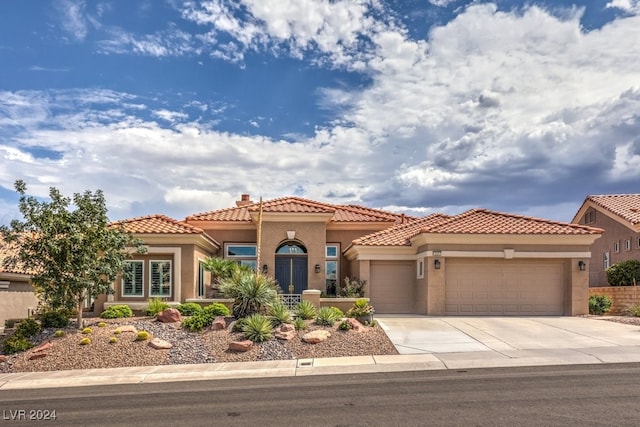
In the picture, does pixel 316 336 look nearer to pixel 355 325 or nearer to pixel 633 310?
pixel 355 325

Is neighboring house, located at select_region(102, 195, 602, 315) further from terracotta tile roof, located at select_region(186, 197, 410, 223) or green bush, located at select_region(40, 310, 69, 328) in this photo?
green bush, located at select_region(40, 310, 69, 328)

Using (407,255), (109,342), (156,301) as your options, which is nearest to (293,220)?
(407,255)

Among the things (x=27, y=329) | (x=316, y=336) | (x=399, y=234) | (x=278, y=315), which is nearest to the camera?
(x=316, y=336)

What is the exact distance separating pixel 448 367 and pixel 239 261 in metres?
16.1

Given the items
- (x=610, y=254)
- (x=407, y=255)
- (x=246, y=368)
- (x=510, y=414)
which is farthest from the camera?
(x=610, y=254)

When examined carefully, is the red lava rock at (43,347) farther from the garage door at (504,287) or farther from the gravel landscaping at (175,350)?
the garage door at (504,287)

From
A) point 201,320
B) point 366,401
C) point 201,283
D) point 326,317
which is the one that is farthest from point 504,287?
point 366,401

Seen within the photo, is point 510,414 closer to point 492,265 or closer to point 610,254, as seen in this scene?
point 492,265

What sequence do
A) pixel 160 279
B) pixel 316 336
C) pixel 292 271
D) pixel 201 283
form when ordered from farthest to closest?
pixel 292 271 → pixel 201 283 → pixel 160 279 → pixel 316 336

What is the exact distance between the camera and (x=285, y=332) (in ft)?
58.3

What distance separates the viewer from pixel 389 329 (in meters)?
19.7

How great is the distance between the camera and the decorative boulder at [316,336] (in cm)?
1723

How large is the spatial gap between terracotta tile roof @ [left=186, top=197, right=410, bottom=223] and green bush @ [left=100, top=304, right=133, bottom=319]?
297 inches

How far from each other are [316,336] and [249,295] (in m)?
3.23
